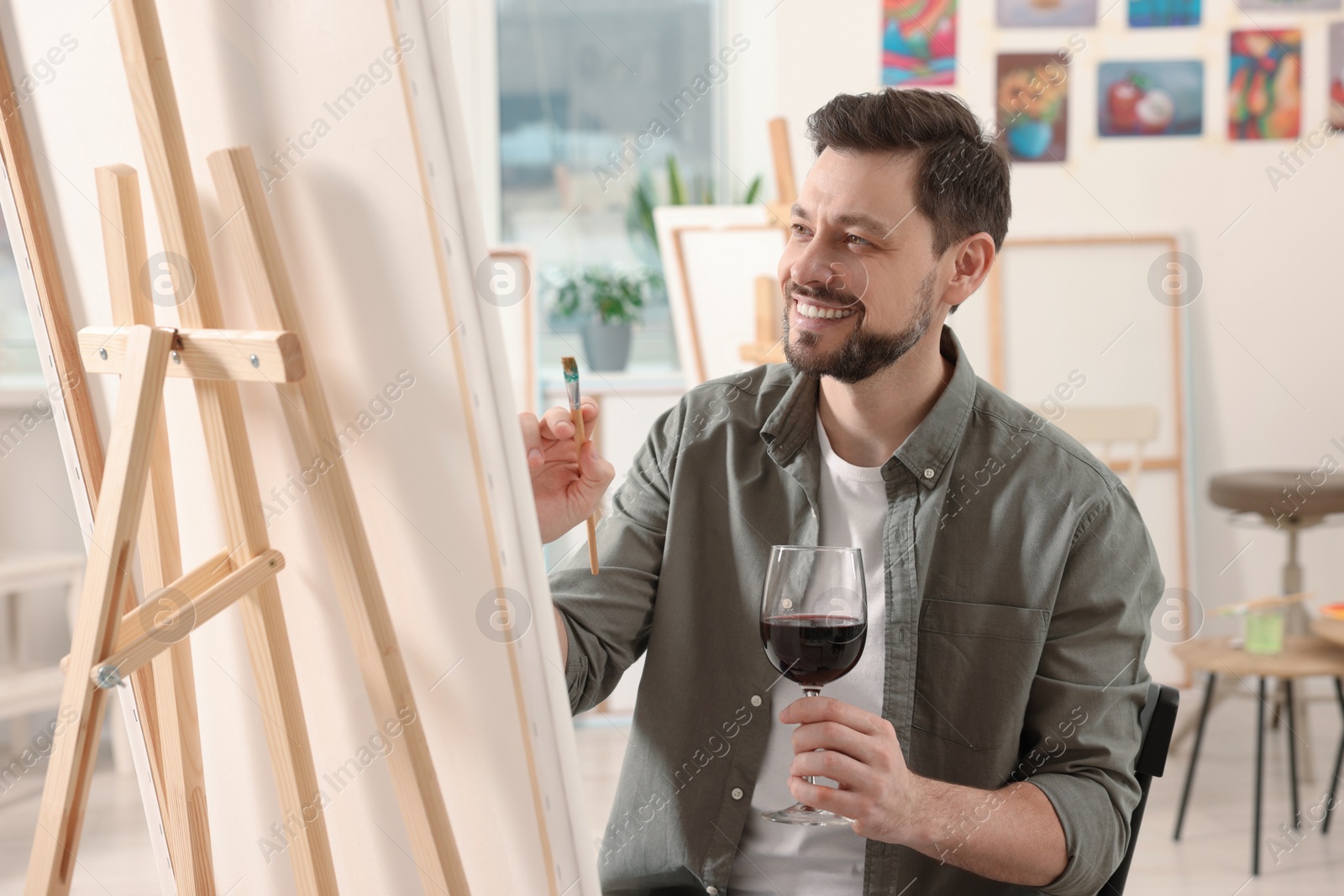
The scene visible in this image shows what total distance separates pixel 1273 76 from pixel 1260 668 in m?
2.27

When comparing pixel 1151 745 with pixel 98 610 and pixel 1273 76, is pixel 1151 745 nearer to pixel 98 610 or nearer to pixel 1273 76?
pixel 98 610

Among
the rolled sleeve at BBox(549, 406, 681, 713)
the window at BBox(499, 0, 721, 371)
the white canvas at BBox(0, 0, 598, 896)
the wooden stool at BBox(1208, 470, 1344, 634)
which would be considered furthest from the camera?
the window at BBox(499, 0, 721, 371)

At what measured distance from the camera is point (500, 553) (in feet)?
2.91

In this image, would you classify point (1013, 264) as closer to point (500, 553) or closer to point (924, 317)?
point (924, 317)

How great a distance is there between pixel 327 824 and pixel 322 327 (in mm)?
503

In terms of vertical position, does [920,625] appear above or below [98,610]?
below

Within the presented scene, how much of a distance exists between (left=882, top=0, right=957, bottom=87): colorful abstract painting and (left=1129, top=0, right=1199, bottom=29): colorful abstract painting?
61 cm

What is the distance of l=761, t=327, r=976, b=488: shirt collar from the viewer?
4.53ft

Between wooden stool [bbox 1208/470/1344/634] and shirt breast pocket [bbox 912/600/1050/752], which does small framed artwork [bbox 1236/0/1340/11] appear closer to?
wooden stool [bbox 1208/470/1344/634]

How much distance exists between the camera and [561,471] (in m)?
1.33

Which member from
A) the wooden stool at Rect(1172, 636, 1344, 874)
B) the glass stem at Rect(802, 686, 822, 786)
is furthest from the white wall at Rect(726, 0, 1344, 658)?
the glass stem at Rect(802, 686, 822, 786)

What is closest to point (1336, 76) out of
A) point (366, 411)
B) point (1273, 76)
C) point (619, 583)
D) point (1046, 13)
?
point (1273, 76)

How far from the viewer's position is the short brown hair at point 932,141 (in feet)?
4.59

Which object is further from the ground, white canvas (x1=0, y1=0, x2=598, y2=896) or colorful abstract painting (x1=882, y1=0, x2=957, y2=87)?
colorful abstract painting (x1=882, y1=0, x2=957, y2=87)
